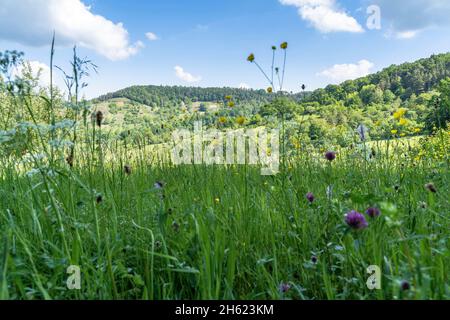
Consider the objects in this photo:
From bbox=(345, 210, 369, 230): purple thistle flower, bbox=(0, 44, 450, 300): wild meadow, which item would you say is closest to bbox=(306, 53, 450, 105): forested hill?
bbox=(0, 44, 450, 300): wild meadow

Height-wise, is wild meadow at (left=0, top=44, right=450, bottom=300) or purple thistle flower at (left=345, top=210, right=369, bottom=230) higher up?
purple thistle flower at (left=345, top=210, right=369, bottom=230)

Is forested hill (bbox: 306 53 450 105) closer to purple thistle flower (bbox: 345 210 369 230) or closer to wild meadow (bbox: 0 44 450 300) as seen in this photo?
wild meadow (bbox: 0 44 450 300)

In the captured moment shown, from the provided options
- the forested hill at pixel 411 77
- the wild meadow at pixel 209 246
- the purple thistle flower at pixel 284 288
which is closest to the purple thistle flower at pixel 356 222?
the wild meadow at pixel 209 246

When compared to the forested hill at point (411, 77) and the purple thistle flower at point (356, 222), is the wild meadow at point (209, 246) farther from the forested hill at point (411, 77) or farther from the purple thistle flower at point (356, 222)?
the forested hill at point (411, 77)

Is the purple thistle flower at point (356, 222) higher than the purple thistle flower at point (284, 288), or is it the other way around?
the purple thistle flower at point (356, 222)

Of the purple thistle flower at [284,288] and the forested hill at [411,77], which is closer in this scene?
the purple thistle flower at [284,288]

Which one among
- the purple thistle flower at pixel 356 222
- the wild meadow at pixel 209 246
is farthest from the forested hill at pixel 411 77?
the purple thistle flower at pixel 356 222

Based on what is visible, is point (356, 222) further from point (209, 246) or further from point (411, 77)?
point (411, 77)

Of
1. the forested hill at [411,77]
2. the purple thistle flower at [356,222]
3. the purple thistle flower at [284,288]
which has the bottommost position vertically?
the purple thistle flower at [284,288]

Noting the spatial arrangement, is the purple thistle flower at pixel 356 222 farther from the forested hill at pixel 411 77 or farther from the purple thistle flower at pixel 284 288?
the forested hill at pixel 411 77
